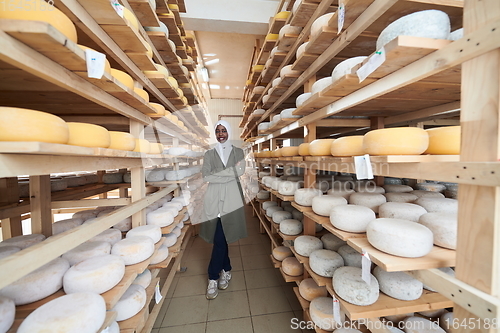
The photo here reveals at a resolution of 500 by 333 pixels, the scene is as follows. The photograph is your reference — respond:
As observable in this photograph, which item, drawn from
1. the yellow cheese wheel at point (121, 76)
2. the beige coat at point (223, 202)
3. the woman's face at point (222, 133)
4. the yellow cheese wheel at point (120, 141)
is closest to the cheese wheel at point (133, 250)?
the yellow cheese wheel at point (120, 141)

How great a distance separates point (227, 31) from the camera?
4.20 m

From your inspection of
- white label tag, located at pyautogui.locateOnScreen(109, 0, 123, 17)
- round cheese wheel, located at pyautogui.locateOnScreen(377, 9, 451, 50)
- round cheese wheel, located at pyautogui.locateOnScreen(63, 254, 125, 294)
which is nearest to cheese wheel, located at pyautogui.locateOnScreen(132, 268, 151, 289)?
round cheese wheel, located at pyautogui.locateOnScreen(63, 254, 125, 294)

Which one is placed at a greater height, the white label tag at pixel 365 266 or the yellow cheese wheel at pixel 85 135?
the yellow cheese wheel at pixel 85 135

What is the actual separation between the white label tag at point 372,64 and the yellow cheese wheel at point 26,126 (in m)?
1.18

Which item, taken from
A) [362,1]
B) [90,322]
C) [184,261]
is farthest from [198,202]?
[362,1]

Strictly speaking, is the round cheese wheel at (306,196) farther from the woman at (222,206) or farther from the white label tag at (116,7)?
the white label tag at (116,7)

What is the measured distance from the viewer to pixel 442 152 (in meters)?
0.88

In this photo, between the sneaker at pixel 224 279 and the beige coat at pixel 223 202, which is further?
the beige coat at pixel 223 202

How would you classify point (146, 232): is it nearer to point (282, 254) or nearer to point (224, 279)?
point (224, 279)

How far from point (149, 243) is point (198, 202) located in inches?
88.3

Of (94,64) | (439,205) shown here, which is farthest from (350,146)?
(94,64)

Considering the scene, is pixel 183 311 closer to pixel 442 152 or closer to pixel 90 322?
pixel 90 322

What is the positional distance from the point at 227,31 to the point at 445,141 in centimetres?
439

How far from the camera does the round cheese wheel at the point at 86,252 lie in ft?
3.82
